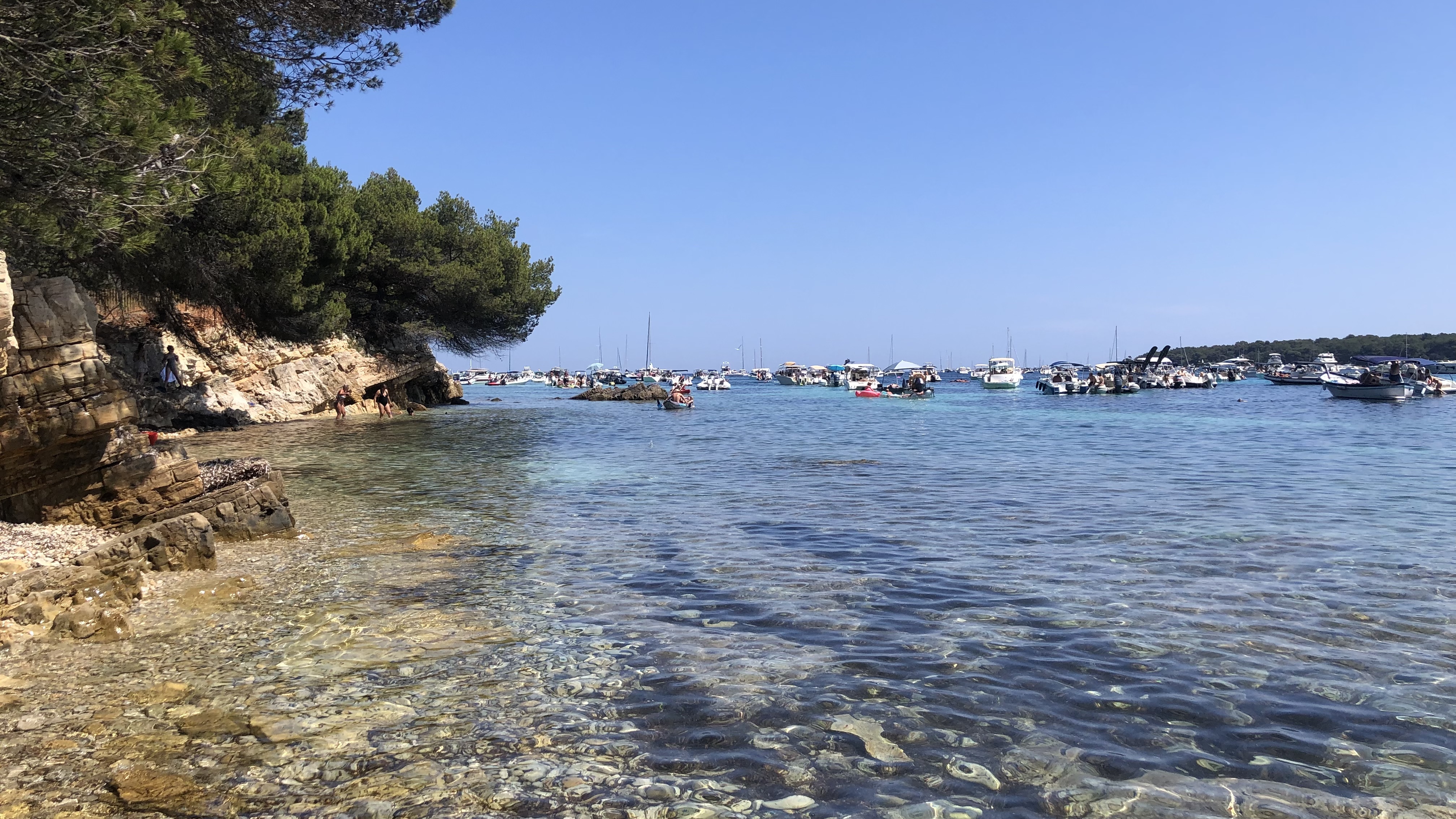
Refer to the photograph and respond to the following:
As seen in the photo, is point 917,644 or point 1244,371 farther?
point 1244,371

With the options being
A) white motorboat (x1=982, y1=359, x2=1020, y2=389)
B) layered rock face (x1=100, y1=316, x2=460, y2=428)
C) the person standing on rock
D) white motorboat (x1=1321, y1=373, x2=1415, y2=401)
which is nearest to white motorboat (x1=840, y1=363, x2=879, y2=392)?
white motorboat (x1=982, y1=359, x2=1020, y2=389)

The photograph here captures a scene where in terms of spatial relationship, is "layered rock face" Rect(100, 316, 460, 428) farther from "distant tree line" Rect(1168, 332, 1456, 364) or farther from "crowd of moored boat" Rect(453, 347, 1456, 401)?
"distant tree line" Rect(1168, 332, 1456, 364)

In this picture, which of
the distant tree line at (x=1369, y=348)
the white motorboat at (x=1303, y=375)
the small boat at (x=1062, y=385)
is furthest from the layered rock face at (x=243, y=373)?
the distant tree line at (x=1369, y=348)

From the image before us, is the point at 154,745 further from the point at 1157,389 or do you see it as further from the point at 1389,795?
the point at 1157,389

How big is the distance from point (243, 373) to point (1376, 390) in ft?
217

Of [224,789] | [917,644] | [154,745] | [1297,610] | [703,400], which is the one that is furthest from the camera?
[703,400]

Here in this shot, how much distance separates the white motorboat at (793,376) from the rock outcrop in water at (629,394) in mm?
63335

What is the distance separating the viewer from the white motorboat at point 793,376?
133625 mm

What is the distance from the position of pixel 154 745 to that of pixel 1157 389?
3744 inches

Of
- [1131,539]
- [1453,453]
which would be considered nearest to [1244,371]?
[1453,453]

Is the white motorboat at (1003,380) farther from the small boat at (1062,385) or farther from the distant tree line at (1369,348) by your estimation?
the distant tree line at (1369,348)

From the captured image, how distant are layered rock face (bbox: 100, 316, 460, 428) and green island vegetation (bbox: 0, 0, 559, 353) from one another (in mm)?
1594

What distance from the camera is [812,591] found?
8.62m

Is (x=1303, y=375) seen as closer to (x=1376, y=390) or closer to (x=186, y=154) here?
(x=1376, y=390)
